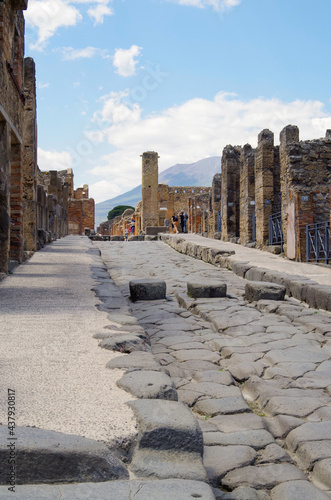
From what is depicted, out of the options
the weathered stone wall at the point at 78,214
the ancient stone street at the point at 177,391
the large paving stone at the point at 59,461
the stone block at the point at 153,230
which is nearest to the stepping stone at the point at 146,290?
the ancient stone street at the point at 177,391

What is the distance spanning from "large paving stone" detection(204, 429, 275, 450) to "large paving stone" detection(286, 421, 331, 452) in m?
0.11

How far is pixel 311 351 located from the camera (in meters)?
4.37

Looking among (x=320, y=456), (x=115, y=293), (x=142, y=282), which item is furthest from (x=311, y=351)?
(x=142, y=282)

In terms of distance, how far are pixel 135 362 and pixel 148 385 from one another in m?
0.47

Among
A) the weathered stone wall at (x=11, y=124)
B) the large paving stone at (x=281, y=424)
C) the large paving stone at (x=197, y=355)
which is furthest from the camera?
the weathered stone wall at (x=11, y=124)

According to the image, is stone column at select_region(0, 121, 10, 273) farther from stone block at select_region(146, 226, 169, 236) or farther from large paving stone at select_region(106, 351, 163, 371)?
stone block at select_region(146, 226, 169, 236)

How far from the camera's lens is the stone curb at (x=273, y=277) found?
6473mm

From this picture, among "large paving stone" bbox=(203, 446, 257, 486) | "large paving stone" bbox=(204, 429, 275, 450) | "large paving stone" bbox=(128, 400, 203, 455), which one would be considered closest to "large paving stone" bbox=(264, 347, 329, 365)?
"large paving stone" bbox=(204, 429, 275, 450)

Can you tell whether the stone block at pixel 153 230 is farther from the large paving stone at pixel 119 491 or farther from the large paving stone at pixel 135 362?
the large paving stone at pixel 119 491

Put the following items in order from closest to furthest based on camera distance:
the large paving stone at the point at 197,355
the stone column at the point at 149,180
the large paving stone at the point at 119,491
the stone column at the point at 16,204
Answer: the large paving stone at the point at 119,491
the large paving stone at the point at 197,355
the stone column at the point at 16,204
the stone column at the point at 149,180

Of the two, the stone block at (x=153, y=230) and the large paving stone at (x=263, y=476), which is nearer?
the large paving stone at (x=263, y=476)

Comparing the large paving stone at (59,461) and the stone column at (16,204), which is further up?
the stone column at (16,204)

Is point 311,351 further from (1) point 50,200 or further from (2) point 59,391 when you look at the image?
(1) point 50,200

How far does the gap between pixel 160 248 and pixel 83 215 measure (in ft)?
63.6
